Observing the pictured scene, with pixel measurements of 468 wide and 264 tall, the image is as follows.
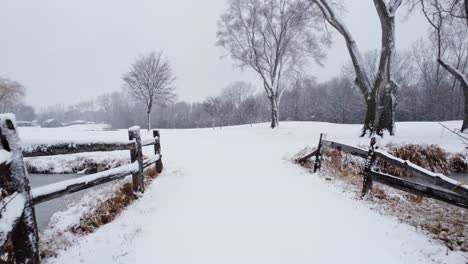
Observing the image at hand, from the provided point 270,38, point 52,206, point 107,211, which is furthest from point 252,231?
point 270,38

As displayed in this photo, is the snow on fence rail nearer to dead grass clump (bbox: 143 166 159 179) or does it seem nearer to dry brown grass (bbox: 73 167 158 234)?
dry brown grass (bbox: 73 167 158 234)

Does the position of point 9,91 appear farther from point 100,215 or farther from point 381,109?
point 381,109

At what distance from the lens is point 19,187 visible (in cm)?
219

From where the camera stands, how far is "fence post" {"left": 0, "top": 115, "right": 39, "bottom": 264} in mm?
2104

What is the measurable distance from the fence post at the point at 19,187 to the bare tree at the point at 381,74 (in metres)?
12.3

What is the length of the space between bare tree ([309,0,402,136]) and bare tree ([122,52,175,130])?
19.0 m

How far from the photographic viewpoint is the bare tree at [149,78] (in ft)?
86.2

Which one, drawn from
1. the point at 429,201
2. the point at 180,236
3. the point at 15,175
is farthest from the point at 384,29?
the point at 15,175

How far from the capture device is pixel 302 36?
2066 cm

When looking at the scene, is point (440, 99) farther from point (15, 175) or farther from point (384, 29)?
point (15, 175)

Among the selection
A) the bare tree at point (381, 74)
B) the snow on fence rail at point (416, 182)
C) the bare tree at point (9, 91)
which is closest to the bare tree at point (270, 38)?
the bare tree at point (381, 74)

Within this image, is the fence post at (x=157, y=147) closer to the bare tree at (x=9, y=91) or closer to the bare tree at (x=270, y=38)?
the bare tree at (x=270, y=38)

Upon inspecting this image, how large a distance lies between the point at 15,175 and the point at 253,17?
21.2 metres

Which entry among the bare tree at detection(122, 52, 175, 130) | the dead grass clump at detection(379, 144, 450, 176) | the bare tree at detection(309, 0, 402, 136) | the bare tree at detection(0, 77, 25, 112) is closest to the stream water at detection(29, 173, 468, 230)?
the dead grass clump at detection(379, 144, 450, 176)
